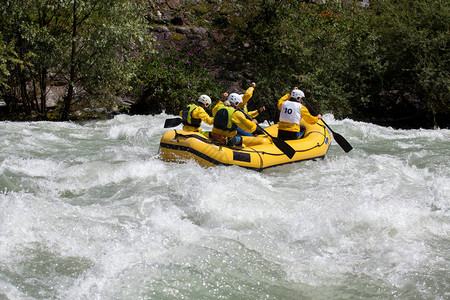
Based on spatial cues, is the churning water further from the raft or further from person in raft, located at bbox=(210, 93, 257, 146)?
person in raft, located at bbox=(210, 93, 257, 146)

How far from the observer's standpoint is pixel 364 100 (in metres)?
13.8

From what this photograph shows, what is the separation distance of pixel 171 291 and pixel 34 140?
240 inches

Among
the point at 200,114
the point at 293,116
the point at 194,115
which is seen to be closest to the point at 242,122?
the point at 200,114

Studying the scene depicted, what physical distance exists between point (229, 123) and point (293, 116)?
4.83 ft

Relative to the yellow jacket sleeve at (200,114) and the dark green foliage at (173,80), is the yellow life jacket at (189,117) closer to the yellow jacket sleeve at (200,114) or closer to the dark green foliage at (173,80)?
the yellow jacket sleeve at (200,114)

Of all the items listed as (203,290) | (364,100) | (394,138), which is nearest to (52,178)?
(203,290)

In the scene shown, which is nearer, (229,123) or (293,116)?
(229,123)

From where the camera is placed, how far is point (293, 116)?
770 cm

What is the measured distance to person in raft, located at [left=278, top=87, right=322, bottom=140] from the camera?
7641 millimetres

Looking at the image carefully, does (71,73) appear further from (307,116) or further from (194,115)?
(307,116)

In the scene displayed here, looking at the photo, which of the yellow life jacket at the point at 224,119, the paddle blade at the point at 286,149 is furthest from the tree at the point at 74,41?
the paddle blade at the point at 286,149

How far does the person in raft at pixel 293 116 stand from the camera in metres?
7.64

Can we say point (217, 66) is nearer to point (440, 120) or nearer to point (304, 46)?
point (304, 46)

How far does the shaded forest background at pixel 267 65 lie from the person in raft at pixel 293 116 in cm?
487
